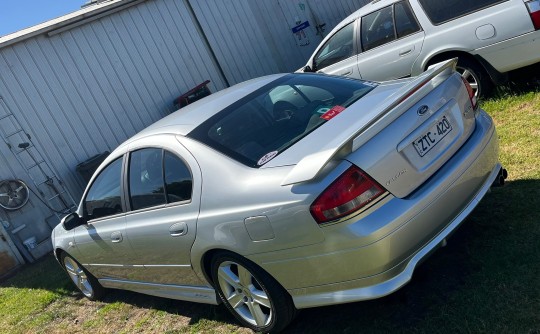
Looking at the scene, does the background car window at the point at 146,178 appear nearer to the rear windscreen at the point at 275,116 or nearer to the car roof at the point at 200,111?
the car roof at the point at 200,111

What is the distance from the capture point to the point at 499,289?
10.5 ft

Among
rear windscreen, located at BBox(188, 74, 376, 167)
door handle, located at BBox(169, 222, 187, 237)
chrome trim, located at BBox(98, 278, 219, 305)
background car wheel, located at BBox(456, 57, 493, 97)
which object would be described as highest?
rear windscreen, located at BBox(188, 74, 376, 167)

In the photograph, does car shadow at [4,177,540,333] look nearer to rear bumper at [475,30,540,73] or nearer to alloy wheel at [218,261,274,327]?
alloy wheel at [218,261,274,327]

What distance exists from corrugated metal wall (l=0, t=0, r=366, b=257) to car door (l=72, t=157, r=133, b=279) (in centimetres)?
409

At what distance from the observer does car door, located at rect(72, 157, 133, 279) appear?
430 centimetres

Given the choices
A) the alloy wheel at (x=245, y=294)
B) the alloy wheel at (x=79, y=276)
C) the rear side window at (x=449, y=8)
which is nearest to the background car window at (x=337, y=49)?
the rear side window at (x=449, y=8)

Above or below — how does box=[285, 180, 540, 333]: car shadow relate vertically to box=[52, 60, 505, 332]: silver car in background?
below

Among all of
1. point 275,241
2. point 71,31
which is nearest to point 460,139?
point 275,241

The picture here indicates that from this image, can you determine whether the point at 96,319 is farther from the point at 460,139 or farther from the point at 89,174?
the point at 89,174

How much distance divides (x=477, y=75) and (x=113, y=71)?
258 inches

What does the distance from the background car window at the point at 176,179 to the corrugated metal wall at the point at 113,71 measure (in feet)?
18.5

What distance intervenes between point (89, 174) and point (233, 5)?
5407 mm

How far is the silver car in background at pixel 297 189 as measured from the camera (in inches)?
113

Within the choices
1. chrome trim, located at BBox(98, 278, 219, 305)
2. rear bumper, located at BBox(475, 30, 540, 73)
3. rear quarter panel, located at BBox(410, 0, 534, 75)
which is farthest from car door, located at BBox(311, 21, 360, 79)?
chrome trim, located at BBox(98, 278, 219, 305)
